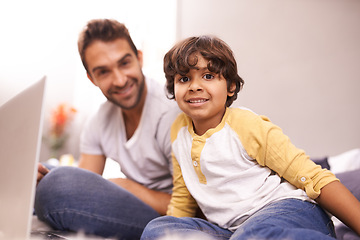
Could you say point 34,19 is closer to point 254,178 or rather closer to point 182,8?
point 182,8

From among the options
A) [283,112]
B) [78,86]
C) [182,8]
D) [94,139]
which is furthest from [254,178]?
[78,86]

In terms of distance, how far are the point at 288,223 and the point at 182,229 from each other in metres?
0.24

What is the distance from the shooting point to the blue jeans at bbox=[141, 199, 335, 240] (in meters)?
0.64

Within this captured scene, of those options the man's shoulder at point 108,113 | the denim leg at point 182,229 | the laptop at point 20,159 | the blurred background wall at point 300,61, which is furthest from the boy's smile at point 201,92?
the blurred background wall at point 300,61

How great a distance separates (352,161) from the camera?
62.6 inches

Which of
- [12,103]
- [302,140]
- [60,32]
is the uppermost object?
[60,32]

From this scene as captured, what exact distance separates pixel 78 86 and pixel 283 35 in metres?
2.02

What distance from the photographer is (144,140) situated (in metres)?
1.23

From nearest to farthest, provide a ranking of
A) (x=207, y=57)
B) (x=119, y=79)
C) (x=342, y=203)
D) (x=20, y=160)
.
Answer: (x=20, y=160) < (x=342, y=203) < (x=207, y=57) < (x=119, y=79)

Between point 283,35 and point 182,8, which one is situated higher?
point 182,8

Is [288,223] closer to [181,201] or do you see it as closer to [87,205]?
[181,201]

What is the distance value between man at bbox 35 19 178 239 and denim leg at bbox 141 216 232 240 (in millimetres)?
298

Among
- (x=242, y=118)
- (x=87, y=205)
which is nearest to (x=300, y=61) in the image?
(x=242, y=118)

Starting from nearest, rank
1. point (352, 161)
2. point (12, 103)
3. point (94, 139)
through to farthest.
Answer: point (12, 103) < point (94, 139) < point (352, 161)
